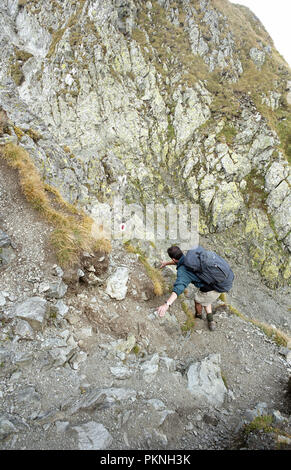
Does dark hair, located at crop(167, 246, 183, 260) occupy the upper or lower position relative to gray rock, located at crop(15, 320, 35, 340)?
upper

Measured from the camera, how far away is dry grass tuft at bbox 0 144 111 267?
7344 mm

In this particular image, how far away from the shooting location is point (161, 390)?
5723 mm

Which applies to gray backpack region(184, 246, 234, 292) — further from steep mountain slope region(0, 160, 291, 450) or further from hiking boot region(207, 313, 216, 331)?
steep mountain slope region(0, 160, 291, 450)

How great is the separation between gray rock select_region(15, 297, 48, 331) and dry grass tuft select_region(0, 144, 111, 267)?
134cm

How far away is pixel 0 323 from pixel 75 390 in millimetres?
2302

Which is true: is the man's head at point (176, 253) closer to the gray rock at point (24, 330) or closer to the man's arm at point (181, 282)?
the man's arm at point (181, 282)

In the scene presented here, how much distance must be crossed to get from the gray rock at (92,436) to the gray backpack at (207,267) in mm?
4351

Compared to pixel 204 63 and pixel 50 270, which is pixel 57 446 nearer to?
pixel 50 270

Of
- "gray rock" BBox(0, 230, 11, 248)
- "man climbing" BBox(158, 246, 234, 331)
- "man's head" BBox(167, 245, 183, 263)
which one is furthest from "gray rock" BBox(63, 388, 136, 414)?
"gray rock" BBox(0, 230, 11, 248)

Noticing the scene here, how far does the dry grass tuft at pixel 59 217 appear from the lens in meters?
7.34

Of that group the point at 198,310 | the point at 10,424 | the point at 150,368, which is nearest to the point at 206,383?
the point at 150,368

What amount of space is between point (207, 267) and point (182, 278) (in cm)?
83

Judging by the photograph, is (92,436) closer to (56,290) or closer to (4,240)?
(56,290)

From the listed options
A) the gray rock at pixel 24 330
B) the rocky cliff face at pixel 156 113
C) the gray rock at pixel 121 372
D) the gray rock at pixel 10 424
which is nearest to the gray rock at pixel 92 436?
the gray rock at pixel 10 424
